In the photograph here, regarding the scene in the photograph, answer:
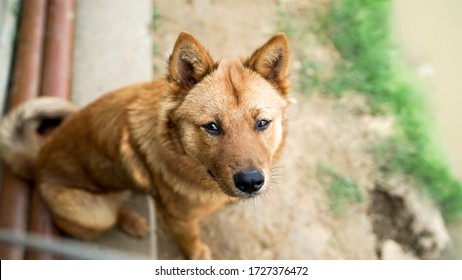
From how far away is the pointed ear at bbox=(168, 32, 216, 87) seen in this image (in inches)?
101

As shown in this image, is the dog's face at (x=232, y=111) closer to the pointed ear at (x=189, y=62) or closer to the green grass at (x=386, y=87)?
the pointed ear at (x=189, y=62)

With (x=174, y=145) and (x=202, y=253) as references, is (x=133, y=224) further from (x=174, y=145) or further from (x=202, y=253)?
(x=174, y=145)

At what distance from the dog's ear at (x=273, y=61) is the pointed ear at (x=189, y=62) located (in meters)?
0.26

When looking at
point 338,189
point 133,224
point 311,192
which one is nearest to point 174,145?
point 133,224

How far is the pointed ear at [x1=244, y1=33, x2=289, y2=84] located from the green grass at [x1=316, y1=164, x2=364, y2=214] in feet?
7.04

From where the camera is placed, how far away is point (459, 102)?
19.9 ft

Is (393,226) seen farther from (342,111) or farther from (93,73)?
(93,73)

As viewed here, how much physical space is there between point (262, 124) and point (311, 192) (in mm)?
2081

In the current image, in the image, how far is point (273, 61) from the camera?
2787 millimetres

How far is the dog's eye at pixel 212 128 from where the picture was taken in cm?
270

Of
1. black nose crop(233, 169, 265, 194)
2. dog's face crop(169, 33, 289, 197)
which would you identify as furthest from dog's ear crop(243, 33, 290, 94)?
black nose crop(233, 169, 265, 194)

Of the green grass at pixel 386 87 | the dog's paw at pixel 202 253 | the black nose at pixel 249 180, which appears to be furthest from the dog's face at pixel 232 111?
the green grass at pixel 386 87

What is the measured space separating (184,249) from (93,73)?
6.76 ft

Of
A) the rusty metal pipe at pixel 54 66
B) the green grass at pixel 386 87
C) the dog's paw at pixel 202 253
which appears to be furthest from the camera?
the green grass at pixel 386 87
